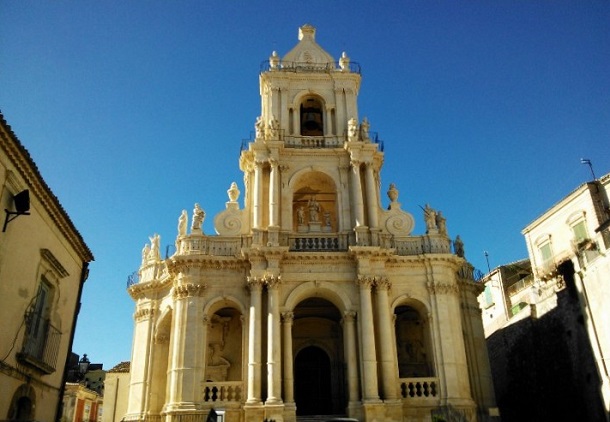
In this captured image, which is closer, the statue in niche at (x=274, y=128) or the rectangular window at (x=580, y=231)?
the statue in niche at (x=274, y=128)

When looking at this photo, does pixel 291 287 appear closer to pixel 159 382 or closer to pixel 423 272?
pixel 423 272

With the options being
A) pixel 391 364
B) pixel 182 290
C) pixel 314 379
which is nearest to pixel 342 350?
pixel 314 379

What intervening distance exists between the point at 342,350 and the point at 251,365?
21.1 ft

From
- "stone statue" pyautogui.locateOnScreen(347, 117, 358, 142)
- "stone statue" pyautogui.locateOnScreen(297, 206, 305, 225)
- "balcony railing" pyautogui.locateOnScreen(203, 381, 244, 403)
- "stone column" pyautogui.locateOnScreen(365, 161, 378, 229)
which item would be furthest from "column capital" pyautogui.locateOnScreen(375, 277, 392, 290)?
"stone statue" pyautogui.locateOnScreen(347, 117, 358, 142)

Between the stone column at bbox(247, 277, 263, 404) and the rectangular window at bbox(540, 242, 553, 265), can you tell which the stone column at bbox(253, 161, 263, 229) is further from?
the rectangular window at bbox(540, 242, 553, 265)

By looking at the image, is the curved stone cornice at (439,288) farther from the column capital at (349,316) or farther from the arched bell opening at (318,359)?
the arched bell opening at (318,359)

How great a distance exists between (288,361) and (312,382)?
15.1ft

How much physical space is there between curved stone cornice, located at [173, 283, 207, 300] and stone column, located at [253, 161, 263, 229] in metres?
3.97

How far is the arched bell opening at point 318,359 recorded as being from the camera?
2759cm

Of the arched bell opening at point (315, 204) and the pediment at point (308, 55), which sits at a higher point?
the pediment at point (308, 55)

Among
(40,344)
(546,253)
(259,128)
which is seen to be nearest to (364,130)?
(259,128)

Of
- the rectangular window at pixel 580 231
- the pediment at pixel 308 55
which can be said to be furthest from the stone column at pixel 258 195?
the rectangular window at pixel 580 231

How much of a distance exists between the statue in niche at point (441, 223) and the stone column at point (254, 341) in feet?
32.7

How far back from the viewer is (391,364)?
24609mm
